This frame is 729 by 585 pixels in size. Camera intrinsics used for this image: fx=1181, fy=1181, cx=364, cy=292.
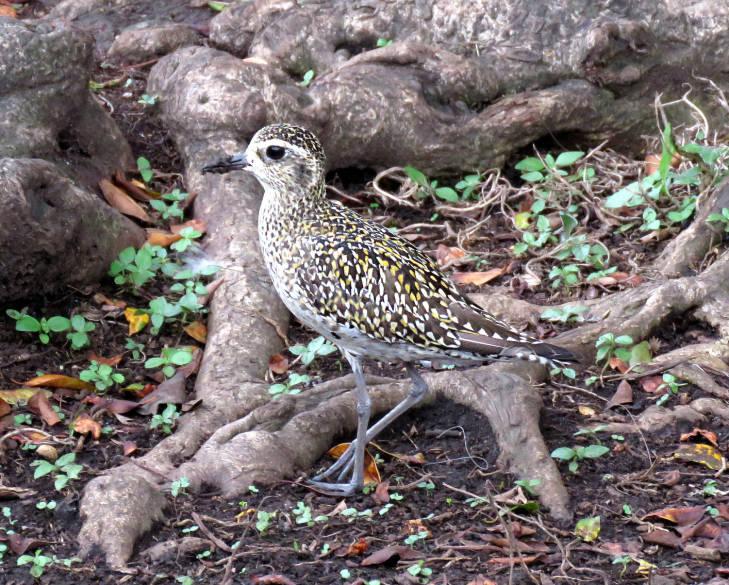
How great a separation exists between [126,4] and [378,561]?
24.5 feet

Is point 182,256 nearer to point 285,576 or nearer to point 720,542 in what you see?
point 285,576

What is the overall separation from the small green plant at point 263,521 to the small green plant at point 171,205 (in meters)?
3.43

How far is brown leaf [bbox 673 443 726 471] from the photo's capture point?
591 cm

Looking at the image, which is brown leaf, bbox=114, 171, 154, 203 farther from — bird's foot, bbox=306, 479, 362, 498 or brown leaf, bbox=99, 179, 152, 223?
bird's foot, bbox=306, 479, 362, 498

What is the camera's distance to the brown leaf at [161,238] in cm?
815

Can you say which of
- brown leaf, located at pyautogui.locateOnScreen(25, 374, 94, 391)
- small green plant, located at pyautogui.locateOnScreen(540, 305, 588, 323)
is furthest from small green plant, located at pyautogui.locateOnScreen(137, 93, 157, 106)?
small green plant, located at pyautogui.locateOnScreen(540, 305, 588, 323)

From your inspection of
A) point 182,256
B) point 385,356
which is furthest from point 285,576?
point 182,256

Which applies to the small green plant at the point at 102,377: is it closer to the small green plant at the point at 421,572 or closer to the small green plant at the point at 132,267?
the small green plant at the point at 132,267

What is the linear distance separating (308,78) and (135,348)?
342 centimetres

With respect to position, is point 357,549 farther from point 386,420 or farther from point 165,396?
point 165,396

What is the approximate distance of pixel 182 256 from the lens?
817 cm

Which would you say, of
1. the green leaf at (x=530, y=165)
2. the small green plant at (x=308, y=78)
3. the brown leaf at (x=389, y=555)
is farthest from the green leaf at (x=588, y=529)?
the small green plant at (x=308, y=78)

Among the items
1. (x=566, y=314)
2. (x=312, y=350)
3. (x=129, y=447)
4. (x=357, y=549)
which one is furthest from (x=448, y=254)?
(x=357, y=549)

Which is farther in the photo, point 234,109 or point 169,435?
point 234,109
